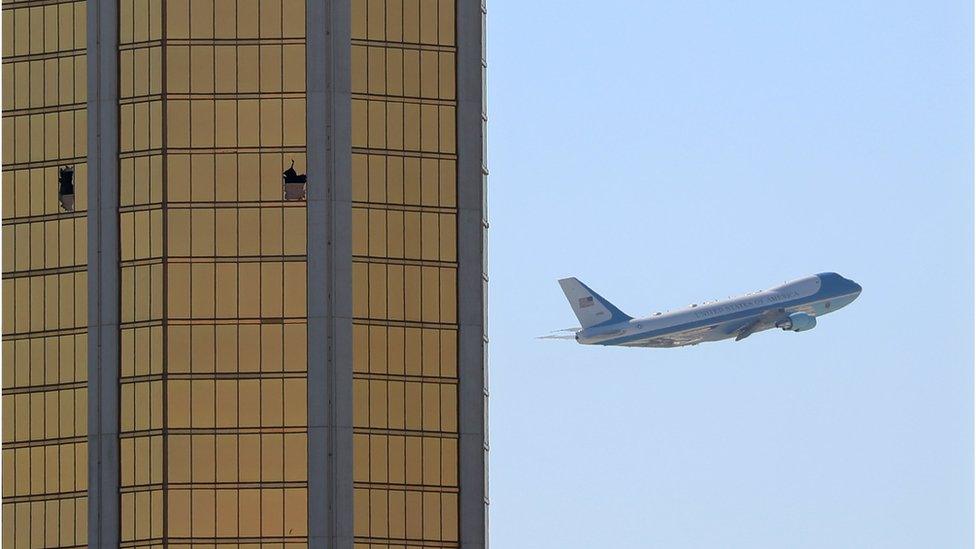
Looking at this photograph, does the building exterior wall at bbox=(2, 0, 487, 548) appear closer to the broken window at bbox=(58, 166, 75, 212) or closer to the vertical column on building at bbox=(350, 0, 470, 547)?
the vertical column on building at bbox=(350, 0, 470, 547)

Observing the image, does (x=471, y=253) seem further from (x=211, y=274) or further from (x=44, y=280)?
(x=44, y=280)

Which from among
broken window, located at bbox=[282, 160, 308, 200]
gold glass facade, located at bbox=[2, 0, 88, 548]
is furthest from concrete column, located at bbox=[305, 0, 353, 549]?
gold glass facade, located at bbox=[2, 0, 88, 548]

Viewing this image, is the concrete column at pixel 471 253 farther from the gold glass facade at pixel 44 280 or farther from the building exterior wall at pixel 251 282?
the gold glass facade at pixel 44 280

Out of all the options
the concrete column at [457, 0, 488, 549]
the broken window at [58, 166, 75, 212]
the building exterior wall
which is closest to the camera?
the building exterior wall

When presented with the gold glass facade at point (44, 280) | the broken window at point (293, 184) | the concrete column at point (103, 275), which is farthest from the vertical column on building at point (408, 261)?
the gold glass facade at point (44, 280)

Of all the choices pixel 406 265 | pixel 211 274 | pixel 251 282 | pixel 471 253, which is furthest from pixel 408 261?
pixel 211 274

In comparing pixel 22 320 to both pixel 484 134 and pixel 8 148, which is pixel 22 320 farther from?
pixel 484 134
